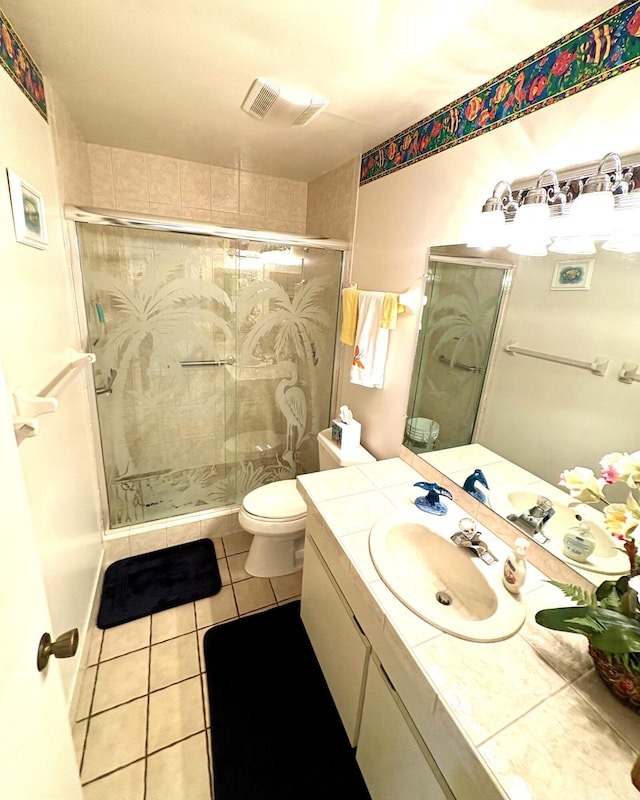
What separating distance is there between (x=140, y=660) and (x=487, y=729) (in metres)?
1.50

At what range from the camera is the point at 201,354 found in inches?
79.4

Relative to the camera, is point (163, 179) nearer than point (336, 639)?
No

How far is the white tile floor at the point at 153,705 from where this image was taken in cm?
116

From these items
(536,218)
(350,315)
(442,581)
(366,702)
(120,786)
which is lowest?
(120,786)

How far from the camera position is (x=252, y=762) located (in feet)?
3.97

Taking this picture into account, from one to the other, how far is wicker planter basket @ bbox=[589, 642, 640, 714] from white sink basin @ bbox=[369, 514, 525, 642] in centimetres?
17

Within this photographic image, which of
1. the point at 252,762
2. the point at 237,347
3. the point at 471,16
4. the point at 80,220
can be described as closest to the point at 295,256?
the point at 237,347

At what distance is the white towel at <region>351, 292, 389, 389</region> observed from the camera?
5.73 ft

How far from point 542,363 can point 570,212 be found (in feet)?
1.40

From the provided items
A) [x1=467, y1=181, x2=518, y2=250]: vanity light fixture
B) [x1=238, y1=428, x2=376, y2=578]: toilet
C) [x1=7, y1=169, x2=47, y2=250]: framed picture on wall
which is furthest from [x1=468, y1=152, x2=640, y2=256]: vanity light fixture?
[x1=7, y1=169, x2=47, y2=250]: framed picture on wall

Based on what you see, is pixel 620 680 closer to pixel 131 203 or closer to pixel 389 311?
pixel 389 311

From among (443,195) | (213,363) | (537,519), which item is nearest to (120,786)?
(537,519)

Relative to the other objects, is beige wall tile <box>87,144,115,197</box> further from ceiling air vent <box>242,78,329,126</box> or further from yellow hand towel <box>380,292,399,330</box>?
yellow hand towel <box>380,292,399,330</box>

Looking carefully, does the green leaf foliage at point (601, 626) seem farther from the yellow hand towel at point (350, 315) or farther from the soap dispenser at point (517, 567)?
→ the yellow hand towel at point (350, 315)
